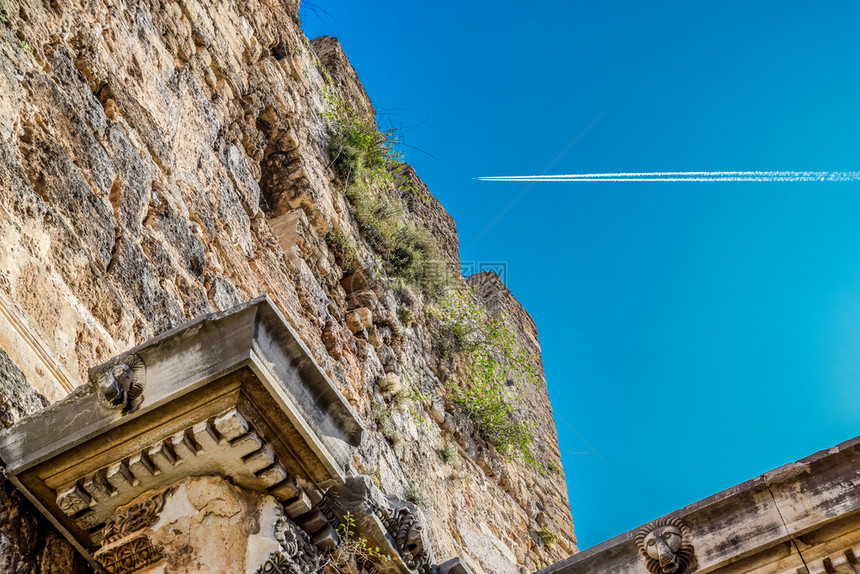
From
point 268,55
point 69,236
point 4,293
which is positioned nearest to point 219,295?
point 69,236

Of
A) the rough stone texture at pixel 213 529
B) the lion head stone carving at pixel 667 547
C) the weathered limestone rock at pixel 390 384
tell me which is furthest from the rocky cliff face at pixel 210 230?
the lion head stone carving at pixel 667 547

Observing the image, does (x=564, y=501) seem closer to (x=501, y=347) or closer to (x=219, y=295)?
(x=501, y=347)

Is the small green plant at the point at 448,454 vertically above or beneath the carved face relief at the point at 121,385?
above

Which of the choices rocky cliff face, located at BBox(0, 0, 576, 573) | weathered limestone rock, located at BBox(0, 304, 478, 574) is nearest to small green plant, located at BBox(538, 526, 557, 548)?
rocky cliff face, located at BBox(0, 0, 576, 573)

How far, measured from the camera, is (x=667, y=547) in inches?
136

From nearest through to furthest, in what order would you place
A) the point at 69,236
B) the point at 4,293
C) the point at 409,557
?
1. the point at 4,293
2. the point at 409,557
3. the point at 69,236

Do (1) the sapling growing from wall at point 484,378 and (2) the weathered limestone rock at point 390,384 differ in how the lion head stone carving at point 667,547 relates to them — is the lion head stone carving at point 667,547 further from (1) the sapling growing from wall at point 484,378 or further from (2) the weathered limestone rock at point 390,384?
(1) the sapling growing from wall at point 484,378

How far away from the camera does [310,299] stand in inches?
249

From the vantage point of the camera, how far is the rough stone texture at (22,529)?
281 cm

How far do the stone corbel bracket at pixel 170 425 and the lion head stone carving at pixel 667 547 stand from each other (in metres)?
1.31

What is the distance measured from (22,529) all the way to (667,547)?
2.16 meters

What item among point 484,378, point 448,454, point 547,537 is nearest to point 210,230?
point 448,454

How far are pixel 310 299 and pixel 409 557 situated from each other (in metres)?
3.08

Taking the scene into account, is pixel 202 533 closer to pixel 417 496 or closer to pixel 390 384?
pixel 417 496
